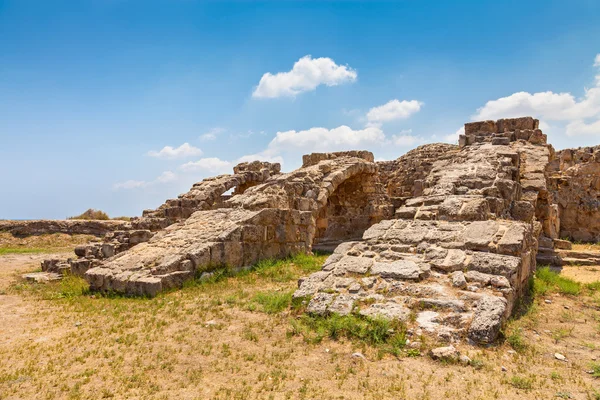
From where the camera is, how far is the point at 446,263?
231 inches

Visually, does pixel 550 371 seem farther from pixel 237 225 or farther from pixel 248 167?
pixel 248 167

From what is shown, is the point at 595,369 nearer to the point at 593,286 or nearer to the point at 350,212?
the point at 593,286

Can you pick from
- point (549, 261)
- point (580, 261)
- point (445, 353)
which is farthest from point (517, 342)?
point (580, 261)

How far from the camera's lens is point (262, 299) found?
21.1 feet

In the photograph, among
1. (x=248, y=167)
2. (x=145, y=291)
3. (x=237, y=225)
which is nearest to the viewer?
(x=145, y=291)

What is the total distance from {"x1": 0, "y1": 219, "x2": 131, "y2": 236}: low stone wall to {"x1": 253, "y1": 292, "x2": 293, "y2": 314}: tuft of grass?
1336 cm

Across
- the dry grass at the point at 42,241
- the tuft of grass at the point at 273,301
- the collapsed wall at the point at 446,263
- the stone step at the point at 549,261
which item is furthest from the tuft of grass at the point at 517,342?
the dry grass at the point at 42,241

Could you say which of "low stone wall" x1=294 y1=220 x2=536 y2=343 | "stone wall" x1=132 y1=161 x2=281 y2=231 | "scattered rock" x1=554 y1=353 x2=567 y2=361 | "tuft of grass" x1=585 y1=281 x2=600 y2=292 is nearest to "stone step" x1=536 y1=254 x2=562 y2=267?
"tuft of grass" x1=585 y1=281 x2=600 y2=292

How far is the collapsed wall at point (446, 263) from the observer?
4934mm

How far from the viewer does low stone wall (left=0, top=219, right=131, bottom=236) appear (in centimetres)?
1795

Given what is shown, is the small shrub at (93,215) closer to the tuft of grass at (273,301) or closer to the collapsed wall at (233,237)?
the collapsed wall at (233,237)

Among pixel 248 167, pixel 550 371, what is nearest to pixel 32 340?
pixel 550 371

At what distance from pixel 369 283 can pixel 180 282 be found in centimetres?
361

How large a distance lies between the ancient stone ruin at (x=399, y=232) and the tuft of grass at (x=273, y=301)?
0.95 ft
